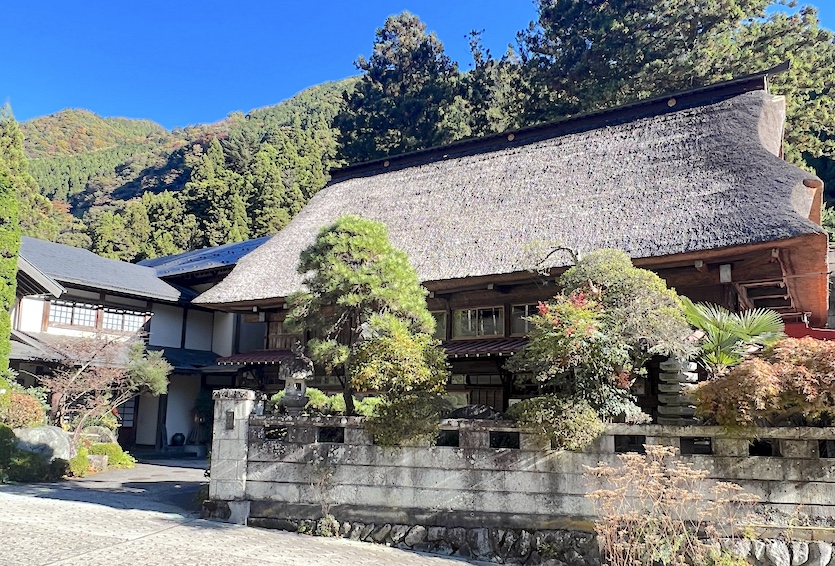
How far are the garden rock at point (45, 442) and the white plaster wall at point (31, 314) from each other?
5.57 metres

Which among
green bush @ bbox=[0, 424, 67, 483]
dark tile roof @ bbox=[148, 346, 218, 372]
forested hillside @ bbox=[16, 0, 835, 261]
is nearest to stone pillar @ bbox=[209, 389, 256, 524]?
green bush @ bbox=[0, 424, 67, 483]

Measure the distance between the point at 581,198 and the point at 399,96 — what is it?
20599 mm

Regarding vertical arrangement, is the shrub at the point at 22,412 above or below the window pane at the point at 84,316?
below

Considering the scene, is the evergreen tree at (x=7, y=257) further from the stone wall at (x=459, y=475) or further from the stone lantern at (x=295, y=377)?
the stone wall at (x=459, y=475)

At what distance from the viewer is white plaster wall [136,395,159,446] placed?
19.3 m

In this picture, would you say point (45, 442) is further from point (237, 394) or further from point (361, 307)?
point (361, 307)

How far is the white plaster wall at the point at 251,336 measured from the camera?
1969 centimetres

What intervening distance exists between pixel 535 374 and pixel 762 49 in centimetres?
1995

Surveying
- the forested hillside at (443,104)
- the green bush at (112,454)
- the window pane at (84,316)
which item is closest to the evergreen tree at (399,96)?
the forested hillside at (443,104)

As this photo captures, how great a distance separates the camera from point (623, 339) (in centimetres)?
768

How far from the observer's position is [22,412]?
13109mm

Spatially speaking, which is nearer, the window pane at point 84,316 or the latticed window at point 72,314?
the latticed window at point 72,314

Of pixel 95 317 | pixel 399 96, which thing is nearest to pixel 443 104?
pixel 399 96

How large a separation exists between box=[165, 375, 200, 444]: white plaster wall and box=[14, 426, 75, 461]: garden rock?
6474 mm
